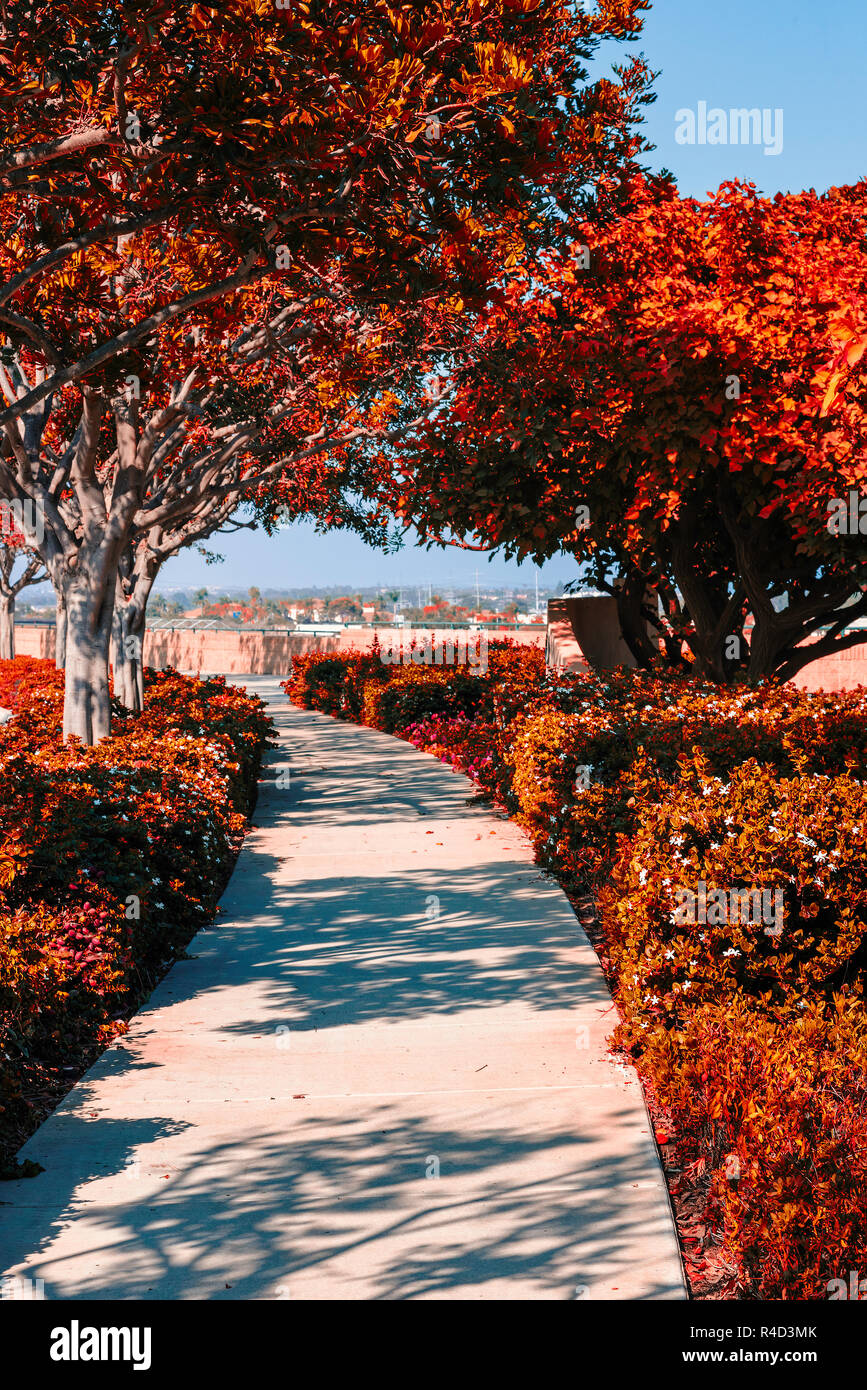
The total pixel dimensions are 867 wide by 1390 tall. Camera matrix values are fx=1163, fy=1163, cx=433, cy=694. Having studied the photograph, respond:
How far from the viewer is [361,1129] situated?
485 cm

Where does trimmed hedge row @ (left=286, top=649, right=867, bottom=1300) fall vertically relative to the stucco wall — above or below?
below

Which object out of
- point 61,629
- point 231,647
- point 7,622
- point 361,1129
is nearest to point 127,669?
point 61,629

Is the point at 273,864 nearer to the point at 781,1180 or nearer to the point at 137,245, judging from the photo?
Result: the point at 137,245

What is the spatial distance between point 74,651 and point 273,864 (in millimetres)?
3421

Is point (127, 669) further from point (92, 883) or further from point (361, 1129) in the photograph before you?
point (361, 1129)

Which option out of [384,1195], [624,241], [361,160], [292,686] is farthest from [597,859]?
[292,686]

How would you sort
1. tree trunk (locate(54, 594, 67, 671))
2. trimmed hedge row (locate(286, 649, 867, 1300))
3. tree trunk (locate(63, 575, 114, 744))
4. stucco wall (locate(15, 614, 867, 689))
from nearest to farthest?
trimmed hedge row (locate(286, 649, 867, 1300)), tree trunk (locate(63, 575, 114, 744)), tree trunk (locate(54, 594, 67, 671)), stucco wall (locate(15, 614, 867, 689))

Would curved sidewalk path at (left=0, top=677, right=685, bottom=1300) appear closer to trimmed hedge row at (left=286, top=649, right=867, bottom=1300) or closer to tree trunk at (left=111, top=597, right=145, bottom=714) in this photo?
trimmed hedge row at (left=286, top=649, right=867, bottom=1300)

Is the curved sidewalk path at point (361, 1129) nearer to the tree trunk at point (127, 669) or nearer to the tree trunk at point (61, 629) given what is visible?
the tree trunk at point (61, 629)

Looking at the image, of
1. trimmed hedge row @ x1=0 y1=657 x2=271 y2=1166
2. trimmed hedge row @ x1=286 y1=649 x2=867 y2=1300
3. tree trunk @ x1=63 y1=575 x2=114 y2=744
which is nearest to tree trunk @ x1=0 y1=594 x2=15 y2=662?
tree trunk @ x1=63 y1=575 x2=114 y2=744

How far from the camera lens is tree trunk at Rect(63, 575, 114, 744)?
1159cm

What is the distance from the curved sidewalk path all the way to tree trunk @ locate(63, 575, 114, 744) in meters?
4.22

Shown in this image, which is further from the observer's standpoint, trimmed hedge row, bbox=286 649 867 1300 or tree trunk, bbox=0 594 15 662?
tree trunk, bbox=0 594 15 662

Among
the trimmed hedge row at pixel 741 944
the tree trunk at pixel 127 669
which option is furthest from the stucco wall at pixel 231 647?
the trimmed hedge row at pixel 741 944
